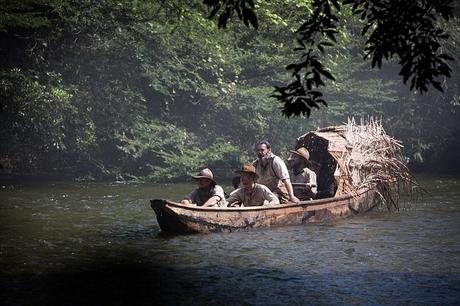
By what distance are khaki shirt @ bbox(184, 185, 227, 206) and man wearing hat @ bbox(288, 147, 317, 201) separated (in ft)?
8.47

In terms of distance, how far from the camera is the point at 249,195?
13.1 meters

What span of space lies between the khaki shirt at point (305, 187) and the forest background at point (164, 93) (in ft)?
21.2

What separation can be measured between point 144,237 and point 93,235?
3.37 ft

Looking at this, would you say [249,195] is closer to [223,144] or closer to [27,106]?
[27,106]

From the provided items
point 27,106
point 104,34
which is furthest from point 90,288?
point 104,34

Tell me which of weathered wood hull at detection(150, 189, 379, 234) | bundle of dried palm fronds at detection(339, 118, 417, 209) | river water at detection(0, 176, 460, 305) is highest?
bundle of dried palm fronds at detection(339, 118, 417, 209)

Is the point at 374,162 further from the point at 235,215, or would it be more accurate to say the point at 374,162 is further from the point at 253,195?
the point at 235,215

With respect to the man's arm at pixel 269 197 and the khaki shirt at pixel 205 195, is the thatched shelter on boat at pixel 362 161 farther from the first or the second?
the khaki shirt at pixel 205 195

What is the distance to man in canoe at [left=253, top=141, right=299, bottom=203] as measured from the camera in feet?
45.0

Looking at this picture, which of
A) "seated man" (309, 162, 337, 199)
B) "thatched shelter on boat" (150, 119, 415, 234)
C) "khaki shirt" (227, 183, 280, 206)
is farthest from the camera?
"seated man" (309, 162, 337, 199)

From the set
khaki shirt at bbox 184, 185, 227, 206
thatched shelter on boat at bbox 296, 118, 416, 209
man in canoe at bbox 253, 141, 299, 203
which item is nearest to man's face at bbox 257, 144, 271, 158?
man in canoe at bbox 253, 141, 299, 203

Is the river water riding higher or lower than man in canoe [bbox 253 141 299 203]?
lower

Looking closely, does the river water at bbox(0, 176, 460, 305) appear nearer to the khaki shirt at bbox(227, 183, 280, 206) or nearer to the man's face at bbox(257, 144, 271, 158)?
the khaki shirt at bbox(227, 183, 280, 206)

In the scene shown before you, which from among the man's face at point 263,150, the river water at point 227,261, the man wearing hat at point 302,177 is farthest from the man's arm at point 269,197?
the man wearing hat at point 302,177
